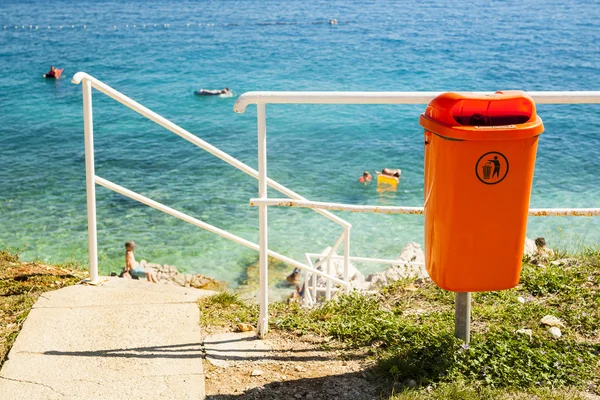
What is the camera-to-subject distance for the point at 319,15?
54.2m

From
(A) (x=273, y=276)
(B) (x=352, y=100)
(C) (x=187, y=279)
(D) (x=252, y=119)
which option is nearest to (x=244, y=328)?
(B) (x=352, y=100)

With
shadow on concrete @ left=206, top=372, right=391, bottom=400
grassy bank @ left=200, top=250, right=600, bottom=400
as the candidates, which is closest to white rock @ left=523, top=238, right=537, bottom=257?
grassy bank @ left=200, top=250, right=600, bottom=400

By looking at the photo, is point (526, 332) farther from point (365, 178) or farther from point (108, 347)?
point (365, 178)

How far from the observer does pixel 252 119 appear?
2583 cm

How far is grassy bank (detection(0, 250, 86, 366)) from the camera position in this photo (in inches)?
164

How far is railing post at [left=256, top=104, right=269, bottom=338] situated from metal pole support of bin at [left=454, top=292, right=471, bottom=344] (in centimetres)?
111

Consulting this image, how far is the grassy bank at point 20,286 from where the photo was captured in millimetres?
4156

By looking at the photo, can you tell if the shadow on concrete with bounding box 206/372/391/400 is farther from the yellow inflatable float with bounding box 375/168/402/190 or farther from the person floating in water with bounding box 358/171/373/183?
the person floating in water with bounding box 358/171/373/183

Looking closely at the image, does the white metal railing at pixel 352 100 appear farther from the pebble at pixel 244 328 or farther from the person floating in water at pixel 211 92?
the person floating in water at pixel 211 92

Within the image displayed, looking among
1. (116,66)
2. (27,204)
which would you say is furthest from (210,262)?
(116,66)

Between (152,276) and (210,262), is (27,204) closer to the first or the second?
(210,262)

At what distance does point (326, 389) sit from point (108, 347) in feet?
4.20

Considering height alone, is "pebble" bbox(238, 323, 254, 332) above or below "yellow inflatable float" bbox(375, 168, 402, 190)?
above

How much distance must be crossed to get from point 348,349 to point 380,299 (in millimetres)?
850
